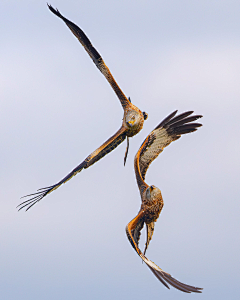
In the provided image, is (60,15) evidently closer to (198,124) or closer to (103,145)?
(103,145)

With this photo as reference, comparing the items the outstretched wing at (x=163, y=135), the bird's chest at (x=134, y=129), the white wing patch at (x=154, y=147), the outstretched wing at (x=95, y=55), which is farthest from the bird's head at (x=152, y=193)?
the outstretched wing at (x=95, y=55)

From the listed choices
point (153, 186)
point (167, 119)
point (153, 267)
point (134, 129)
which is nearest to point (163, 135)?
point (167, 119)

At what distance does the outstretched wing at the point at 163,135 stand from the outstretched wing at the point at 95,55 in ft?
4.83

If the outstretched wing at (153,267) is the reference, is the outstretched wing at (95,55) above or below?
above

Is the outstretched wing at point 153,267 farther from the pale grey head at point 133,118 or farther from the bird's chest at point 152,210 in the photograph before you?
the pale grey head at point 133,118

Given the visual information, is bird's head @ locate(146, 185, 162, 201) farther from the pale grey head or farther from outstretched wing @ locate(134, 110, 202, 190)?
the pale grey head

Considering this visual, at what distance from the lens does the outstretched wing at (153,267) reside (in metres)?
14.9

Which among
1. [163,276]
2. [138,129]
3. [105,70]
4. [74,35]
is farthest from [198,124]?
[163,276]

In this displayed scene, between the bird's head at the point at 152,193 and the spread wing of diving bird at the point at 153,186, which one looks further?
the bird's head at the point at 152,193

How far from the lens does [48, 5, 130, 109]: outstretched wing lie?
18.5 meters

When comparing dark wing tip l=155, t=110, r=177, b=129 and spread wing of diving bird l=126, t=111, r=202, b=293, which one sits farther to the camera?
dark wing tip l=155, t=110, r=177, b=129

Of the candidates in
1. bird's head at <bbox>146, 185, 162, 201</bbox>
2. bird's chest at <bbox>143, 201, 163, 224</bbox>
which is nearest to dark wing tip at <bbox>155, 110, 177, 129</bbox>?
bird's head at <bbox>146, 185, 162, 201</bbox>

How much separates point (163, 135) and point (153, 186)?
9.60 ft

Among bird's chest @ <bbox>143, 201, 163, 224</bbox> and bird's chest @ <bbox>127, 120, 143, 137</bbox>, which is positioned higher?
bird's chest @ <bbox>127, 120, 143, 137</bbox>
